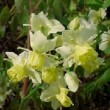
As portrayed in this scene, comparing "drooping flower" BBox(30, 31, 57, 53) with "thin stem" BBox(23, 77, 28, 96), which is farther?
"thin stem" BBox(23, 77, 28, 96)

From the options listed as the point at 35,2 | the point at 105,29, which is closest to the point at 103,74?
the point at 105,29

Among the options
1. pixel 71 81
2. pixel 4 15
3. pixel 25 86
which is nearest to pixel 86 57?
pixel 71 81

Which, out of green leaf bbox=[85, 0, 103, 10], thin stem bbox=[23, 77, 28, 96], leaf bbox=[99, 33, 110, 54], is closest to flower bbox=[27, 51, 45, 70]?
thin stem bbox=[23, 77, 28, 96]

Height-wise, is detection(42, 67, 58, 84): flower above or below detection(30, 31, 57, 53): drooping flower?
below

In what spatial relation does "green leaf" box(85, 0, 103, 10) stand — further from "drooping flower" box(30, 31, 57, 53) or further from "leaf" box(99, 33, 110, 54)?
"drooping flower" box(30, 31, 57, 53)

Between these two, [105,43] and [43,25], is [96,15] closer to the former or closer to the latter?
[105,43]

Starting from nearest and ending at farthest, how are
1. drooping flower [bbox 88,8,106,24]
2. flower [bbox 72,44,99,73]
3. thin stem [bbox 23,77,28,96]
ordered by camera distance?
flower [bbox 72,44,99,73] < thin stem [bbox 23,77,28,96] < drooping flower [bbox 88,8,106,24]

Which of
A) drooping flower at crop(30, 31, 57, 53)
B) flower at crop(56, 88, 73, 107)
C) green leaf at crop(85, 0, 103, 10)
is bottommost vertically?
flower at crop(56, 88, 73, 107)

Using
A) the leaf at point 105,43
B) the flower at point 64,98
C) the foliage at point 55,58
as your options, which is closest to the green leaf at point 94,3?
the foliage at point 55,58

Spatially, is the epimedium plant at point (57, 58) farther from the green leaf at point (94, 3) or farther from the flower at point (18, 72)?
the green leaf at point (94, 3)
